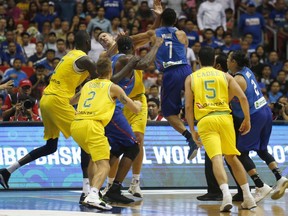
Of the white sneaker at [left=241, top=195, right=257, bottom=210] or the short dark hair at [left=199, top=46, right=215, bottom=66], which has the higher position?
the short dark hair at [left=199, top=46, right=215, bottom=66]

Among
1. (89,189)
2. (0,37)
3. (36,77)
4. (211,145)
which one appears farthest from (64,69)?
(0,37)

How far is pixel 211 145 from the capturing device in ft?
42.2

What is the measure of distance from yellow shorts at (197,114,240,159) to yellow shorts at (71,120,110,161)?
145 cm

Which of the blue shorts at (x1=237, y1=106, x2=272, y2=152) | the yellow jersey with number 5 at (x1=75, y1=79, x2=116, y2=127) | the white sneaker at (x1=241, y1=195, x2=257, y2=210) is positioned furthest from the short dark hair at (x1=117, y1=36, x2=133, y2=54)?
the white sneaker at (x1=241, y1=195, x2=257, y2=210)

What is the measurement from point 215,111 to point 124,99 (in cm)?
137

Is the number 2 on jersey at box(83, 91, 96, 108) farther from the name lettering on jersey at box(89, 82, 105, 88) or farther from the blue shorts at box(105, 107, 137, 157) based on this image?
the blue shorts at box(105, 107, 137, 157)

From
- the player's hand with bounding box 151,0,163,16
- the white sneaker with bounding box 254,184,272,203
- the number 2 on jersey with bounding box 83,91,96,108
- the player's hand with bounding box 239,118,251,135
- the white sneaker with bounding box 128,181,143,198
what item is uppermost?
the player's hand with bounding box 151,0,163,16

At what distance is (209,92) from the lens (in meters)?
13.1

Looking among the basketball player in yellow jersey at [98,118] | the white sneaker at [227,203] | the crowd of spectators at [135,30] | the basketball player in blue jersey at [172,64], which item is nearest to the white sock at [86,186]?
the basketball player in yellow jersey at [98,118]

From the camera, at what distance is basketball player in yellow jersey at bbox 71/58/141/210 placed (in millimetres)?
12758

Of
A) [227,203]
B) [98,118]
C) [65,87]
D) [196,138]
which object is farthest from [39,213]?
[65,87]

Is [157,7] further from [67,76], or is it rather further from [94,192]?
[94,192]

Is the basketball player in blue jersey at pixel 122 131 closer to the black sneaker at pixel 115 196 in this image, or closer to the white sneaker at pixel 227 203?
the black sneaker at pixel 115 196

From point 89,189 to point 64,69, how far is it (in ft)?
6.55
